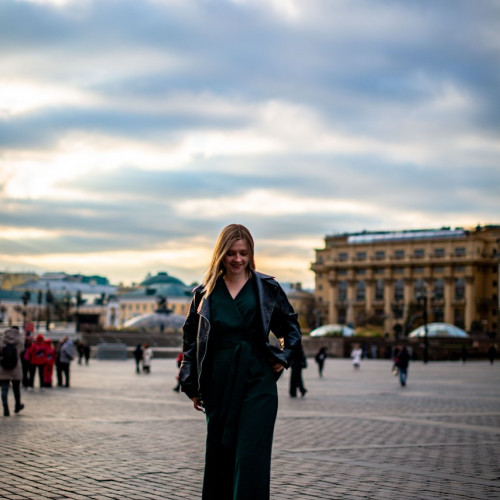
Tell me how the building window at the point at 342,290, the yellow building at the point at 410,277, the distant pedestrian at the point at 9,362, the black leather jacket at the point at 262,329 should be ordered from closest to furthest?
the black leather jacket at the point at 262,329 → the distant pedestrian at the point at 9,362 → the yellow building at the point at 410,277 → the building window at the point at 342,290

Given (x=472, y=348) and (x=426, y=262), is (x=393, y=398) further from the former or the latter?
(x=426, y=262)

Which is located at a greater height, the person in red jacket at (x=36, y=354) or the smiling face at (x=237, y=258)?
the smiling face at (x=237, y=258)

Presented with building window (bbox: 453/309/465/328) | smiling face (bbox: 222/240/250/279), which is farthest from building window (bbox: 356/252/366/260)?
smiling face (bbox: 222/240/250/279)

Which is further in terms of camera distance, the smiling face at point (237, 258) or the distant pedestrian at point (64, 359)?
the distant pedestrian at point (64, 359)

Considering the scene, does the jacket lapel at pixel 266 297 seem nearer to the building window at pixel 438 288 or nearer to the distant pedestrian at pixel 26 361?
the distant pedestrian at pixel 26 361

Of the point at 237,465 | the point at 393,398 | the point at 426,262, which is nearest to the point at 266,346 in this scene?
the point at 237,465

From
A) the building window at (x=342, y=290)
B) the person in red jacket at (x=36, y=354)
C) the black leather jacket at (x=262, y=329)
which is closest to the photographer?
the black leather jacket at (x=262, y=329)

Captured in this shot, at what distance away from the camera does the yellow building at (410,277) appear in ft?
426

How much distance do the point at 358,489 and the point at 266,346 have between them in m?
3.61

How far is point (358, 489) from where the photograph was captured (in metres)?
8.55

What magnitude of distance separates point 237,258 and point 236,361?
0.68m

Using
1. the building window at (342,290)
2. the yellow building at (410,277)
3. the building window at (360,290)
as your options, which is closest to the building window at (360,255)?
the yellow building at (410,277)

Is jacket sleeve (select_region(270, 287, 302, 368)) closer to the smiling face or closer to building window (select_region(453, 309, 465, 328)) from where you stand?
the smiling face

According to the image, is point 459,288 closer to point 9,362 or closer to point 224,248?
point 9,362
